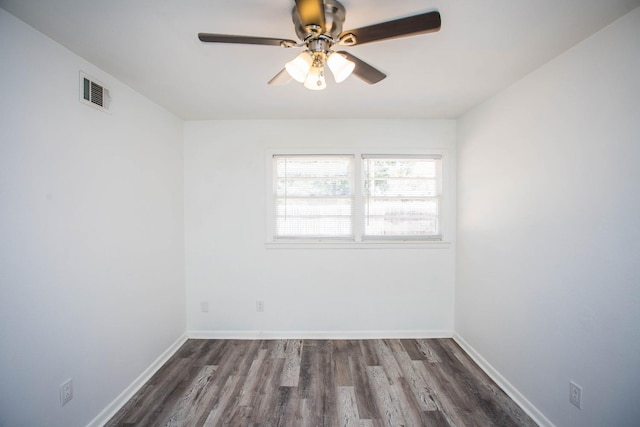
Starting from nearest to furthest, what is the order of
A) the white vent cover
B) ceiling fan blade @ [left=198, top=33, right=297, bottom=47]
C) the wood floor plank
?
1. ceiling fan blade @ [left=198, top=33, right=297, bottom=47]
2. the white vent cover
3. the wood floor plank

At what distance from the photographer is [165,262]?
2570 millimetres

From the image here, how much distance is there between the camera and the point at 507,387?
206 centimetres

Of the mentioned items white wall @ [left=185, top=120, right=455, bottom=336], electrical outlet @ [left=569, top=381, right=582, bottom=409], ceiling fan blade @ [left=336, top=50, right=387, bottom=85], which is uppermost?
ceiling fan blade @ [left=336, top=50, right=387, bottom=85]

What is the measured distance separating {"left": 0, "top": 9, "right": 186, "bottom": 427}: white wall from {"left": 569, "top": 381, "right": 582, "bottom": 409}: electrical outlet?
10.1ft

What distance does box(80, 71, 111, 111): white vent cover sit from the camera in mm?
1692

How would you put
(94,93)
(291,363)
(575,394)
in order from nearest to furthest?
(575,394)
(94,93)
(291,363)

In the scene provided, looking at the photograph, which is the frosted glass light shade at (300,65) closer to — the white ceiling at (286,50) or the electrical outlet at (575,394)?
the white ceiling at (286,50)

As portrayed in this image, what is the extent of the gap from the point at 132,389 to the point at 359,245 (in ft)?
7.83

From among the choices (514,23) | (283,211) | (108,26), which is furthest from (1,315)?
(514,23)

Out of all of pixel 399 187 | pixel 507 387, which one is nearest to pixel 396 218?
pixel 399 187

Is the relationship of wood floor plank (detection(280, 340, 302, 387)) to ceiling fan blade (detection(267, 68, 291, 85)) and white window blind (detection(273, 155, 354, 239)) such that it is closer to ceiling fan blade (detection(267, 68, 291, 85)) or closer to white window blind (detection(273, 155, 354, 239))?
white window blind (detection(273, 155, 354, 239))

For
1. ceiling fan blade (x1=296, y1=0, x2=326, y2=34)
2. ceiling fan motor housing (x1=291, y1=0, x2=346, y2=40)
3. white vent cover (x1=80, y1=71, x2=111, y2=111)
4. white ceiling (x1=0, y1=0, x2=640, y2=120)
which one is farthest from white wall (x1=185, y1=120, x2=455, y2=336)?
ceiling fan blade (x1=296, y1=0, x2=326, y2=34)

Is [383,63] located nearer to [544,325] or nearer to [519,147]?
[519,147]

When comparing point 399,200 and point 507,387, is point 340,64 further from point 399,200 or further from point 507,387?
point 507,387
